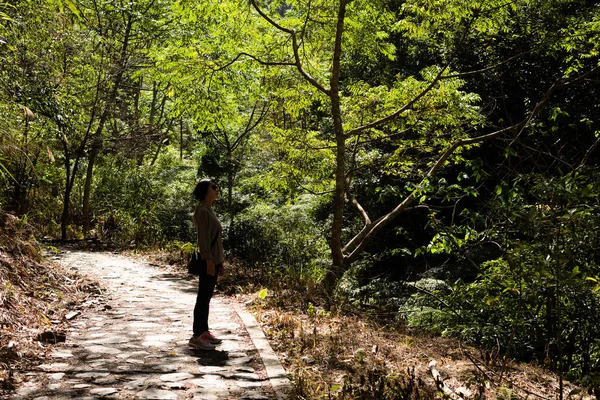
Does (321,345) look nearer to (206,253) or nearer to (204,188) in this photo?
(206,253)

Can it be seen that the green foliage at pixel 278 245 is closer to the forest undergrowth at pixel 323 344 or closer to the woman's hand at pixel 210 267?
the forest undergrowth at pixel 323 344

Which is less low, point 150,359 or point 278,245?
point 278,245

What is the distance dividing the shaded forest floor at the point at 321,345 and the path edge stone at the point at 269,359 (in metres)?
0.10

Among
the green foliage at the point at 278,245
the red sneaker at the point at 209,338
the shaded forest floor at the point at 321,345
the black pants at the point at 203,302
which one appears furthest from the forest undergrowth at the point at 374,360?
the green foliage at the point at 278,245

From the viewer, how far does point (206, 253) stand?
5.81 meters

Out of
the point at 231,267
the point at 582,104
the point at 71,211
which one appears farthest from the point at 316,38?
the point at 71,211

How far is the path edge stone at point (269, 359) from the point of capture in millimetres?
4641

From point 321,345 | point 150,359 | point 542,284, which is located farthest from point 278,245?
point 542,284

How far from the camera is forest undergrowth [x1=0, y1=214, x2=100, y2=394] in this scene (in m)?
4.93

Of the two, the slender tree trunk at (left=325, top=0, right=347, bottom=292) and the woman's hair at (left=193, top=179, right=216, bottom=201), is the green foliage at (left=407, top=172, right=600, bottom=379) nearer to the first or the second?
the slender tree trunk at (left=325, top=0, right=347, bottom=292)

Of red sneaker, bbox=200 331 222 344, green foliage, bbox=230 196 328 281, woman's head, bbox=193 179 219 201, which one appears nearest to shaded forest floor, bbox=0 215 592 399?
red sneaker, bbox=200 331 222 344

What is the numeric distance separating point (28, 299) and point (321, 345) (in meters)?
3.72

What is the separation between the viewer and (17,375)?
451 cm

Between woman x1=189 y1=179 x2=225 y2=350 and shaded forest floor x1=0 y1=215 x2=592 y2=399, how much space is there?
0.87 meters
